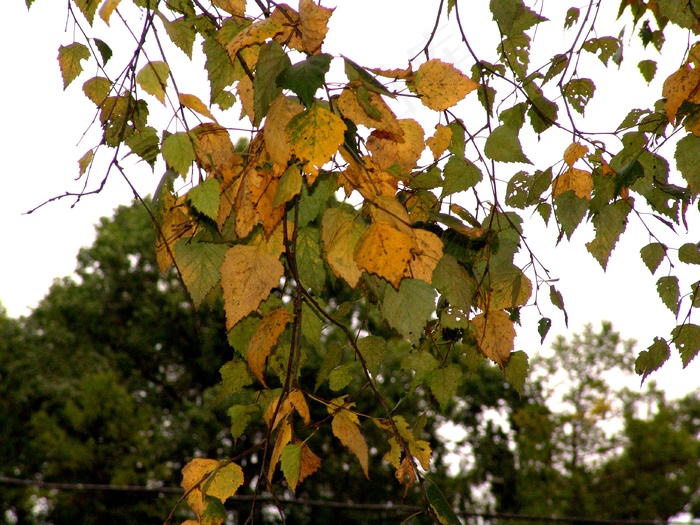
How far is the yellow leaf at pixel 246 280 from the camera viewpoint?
0.87 metres

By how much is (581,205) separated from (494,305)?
0.22 m

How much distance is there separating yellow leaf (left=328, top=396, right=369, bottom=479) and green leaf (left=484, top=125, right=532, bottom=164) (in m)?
0.45

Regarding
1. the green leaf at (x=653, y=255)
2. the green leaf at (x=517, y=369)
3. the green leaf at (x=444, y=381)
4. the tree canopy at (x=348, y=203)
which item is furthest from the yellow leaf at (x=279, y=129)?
the green leaf at (x=653, y=255)

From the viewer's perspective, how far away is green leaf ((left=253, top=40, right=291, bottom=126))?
2.62 ft

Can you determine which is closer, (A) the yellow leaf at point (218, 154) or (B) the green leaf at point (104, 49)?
(A) the yellow leaf at point (218, 154)

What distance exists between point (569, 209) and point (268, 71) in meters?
0.60

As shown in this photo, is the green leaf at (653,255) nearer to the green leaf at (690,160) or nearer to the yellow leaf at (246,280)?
the green leaf at (690,160)

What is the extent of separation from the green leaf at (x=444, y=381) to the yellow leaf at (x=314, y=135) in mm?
763

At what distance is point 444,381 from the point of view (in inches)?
56.2

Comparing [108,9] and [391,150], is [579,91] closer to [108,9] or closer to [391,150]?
[391,150]

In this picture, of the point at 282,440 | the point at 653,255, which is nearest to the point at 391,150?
the point at 282,440

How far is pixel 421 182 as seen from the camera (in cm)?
108

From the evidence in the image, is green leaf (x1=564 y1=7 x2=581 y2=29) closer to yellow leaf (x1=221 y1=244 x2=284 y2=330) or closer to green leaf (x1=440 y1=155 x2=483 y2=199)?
green leaf (x1=440 y1=155 x2=483 y2=199)

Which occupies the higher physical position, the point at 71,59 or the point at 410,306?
the point at 71,59
